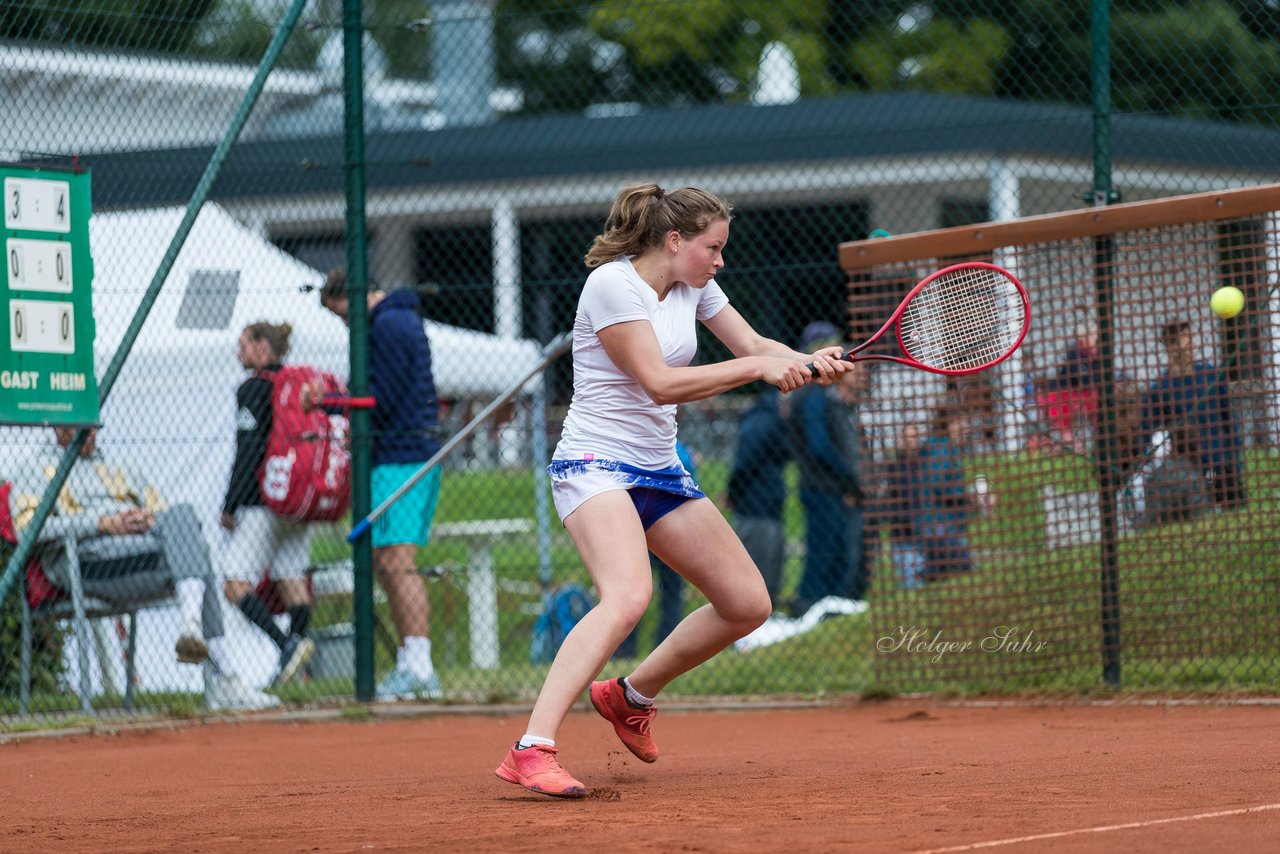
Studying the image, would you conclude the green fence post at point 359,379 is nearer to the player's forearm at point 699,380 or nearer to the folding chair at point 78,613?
the folding chair at point 78,613

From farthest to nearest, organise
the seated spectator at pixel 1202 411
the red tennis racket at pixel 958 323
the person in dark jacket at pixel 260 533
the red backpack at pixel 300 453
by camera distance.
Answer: the person in dark jacket at pixel 260 533 → the red backpack at pixel 300 453 → the seated spectator at pixel 1202 411 → the red tennis racket at pixel 958 323

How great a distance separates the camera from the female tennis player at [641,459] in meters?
5.17

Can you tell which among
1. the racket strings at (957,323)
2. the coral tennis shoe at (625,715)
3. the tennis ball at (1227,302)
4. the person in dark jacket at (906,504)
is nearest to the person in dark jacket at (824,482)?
the person in dark jacket at (906,504)

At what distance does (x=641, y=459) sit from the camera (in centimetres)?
544

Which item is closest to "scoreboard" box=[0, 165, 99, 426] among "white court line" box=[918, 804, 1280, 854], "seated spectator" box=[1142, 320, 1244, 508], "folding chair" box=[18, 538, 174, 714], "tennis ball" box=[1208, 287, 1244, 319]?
"folding chair" box=[18, 538, 174, 714]

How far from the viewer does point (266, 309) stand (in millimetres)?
9719

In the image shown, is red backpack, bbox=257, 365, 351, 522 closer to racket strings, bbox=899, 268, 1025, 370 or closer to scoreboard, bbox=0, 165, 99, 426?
scoreboard, bbox=0, 165, 99, 426

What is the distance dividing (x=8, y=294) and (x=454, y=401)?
4.50m

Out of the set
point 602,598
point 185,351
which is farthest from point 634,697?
point 185,351

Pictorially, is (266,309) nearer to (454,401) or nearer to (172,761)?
(454,401)

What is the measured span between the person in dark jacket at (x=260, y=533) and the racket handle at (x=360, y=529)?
0.61 metres

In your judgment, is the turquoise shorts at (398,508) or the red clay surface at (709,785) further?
the turquoise shorts at (398,508)

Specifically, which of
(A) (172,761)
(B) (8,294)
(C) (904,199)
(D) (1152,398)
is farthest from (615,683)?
(C) (904,199)

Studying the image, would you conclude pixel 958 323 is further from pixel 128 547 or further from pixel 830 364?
pixel 128 547
